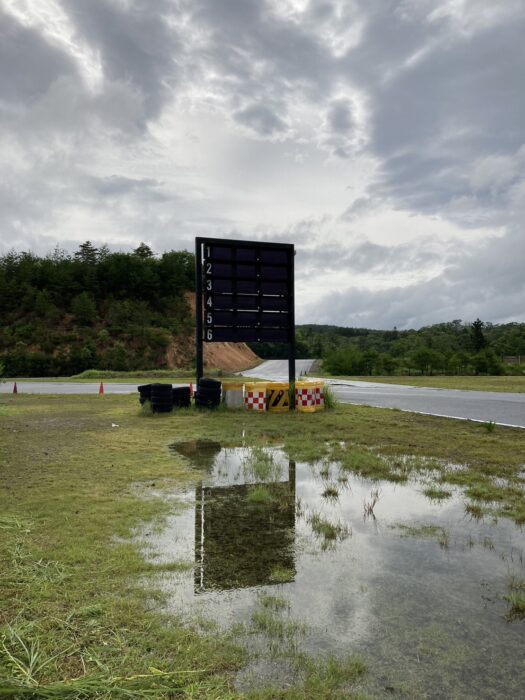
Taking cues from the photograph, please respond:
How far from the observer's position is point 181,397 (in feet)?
49.6

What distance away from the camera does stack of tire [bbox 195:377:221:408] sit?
47.9ft

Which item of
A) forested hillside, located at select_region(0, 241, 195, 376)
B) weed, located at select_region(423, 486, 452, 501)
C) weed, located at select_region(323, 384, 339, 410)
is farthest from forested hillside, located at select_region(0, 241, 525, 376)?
weed, located at select_region(423, 486, 452, 501)

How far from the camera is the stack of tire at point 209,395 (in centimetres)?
1460

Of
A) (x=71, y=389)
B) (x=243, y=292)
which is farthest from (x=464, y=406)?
(x=71, y=389)

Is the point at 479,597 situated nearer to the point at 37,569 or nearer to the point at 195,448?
the point at 37,569

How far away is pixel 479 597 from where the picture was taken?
336cm

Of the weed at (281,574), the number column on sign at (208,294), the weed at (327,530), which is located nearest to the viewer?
the weed at (281,574)

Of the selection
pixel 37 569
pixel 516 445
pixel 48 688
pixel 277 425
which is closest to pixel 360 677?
pixel 48 688

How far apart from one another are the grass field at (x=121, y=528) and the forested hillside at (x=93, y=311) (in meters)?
48.5

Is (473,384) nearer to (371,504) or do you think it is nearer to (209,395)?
(209,395)

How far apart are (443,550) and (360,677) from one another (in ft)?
6.72

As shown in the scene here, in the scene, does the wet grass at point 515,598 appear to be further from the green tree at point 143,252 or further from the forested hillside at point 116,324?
the green tree at point 143,252

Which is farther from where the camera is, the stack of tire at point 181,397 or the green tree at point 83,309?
the green tree at point 83,309

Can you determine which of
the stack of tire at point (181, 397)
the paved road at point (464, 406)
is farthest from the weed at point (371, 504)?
the stack of tire at point (181, 397)
